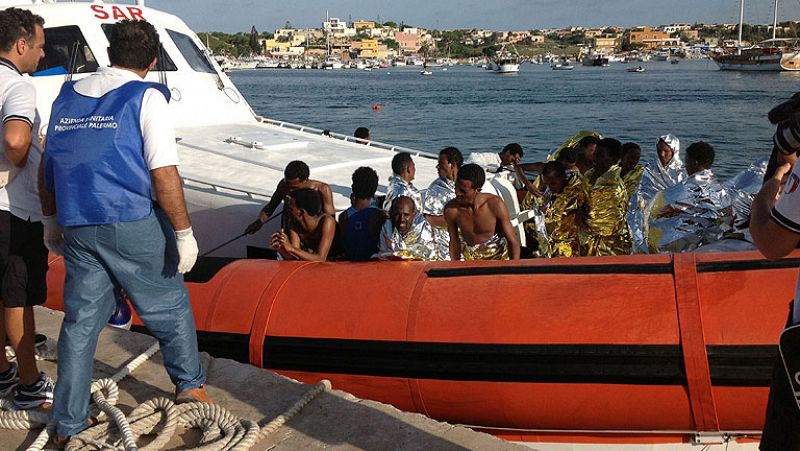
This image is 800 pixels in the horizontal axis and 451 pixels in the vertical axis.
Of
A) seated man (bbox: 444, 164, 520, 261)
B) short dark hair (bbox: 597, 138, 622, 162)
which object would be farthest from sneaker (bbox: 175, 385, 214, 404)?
short dark hair (bbox: 597, 138, 622, 162)

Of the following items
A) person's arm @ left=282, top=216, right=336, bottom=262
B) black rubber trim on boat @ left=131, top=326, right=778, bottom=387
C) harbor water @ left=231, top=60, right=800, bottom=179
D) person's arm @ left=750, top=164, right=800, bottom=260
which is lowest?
harbor water @ left=231, top=60, right=800, bottom=179

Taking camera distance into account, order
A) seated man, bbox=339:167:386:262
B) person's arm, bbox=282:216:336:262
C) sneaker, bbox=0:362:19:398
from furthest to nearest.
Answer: seated man, bbox=339:167:386:262 → person's arm, bbox=282:216:336:262 → sneaker, bbox=0:362:19:398

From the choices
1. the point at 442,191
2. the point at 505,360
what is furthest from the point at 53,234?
the point at 442,191

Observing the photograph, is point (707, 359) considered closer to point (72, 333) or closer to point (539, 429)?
point (539, 429)

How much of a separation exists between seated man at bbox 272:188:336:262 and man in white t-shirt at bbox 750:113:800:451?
123 inches

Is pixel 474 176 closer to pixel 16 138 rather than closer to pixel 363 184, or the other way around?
pixel 363 184

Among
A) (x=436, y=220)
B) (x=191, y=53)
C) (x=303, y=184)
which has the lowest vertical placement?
(x=436, y=220)

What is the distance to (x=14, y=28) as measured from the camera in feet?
10.2

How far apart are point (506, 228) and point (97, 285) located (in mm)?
2866

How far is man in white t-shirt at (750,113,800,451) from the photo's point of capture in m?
2.00

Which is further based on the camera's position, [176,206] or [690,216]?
[690,216]

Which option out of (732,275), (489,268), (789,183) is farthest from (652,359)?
(789,183)

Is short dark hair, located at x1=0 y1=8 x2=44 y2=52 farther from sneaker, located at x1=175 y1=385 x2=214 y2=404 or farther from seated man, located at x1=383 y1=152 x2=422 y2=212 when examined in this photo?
seated man, located at x1=383 y1=152 x2=422 y2=212

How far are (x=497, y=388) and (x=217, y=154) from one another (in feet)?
15.2
